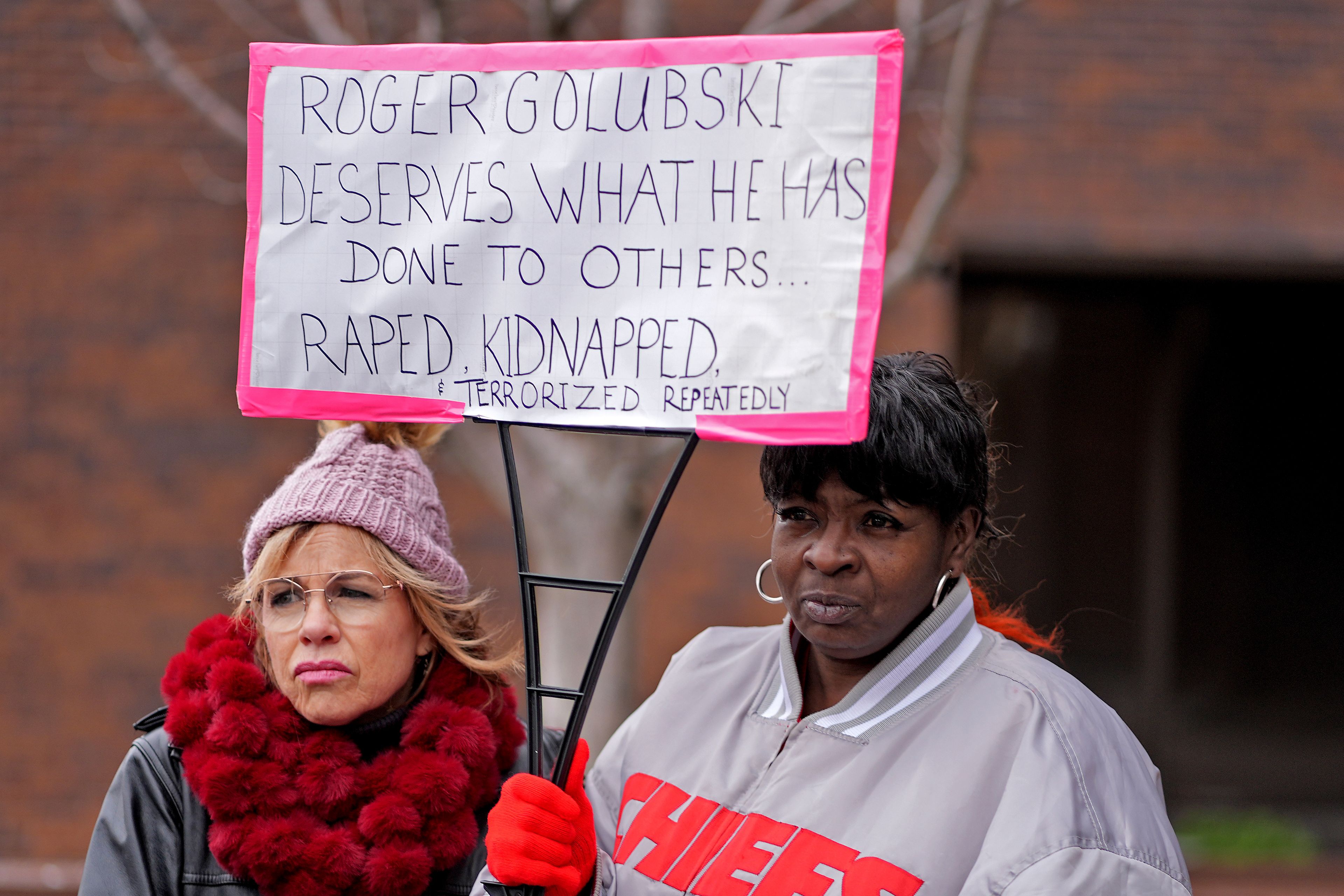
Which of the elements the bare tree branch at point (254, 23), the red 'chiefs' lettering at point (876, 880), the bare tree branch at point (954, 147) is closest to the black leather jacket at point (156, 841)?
the red 'chiefs' lettering at point (876, 880)

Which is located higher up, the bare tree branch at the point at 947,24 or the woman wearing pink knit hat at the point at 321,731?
the bare tree branch at the point at 947,24

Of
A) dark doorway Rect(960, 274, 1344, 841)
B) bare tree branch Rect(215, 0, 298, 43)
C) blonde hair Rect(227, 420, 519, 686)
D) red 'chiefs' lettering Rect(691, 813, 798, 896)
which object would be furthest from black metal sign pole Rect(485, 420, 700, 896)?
dark doorway Rect(960, 274, 1344, 841)

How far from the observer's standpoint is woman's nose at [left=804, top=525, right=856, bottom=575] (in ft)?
5.67

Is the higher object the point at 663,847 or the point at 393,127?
the point at 393,127

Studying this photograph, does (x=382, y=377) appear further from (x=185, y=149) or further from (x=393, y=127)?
(x=185, y=149)

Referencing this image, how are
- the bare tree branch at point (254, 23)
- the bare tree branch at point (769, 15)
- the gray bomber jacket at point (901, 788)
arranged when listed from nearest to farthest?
the gray bomber jacket at point (901, 788), the bare tree branch at point (769, 15), the bare tree branch at point (254, 23)

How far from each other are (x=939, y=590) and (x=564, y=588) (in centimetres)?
53

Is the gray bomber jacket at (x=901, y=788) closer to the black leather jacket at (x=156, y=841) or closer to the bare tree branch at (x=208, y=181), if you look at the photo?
the black leather jacket at (x=156, y=841)

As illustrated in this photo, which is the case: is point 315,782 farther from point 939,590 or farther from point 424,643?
point 939,590

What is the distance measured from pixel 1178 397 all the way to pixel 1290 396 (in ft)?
1.72

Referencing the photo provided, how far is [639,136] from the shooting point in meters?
1.78

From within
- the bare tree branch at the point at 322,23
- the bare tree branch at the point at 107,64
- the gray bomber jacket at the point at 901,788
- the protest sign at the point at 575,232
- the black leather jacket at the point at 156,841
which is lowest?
the black leather jacket at the point at 156,841

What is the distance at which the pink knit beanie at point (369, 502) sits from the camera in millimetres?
2104

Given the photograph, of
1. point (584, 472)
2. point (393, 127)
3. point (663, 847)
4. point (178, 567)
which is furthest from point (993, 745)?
point (178, 567)
